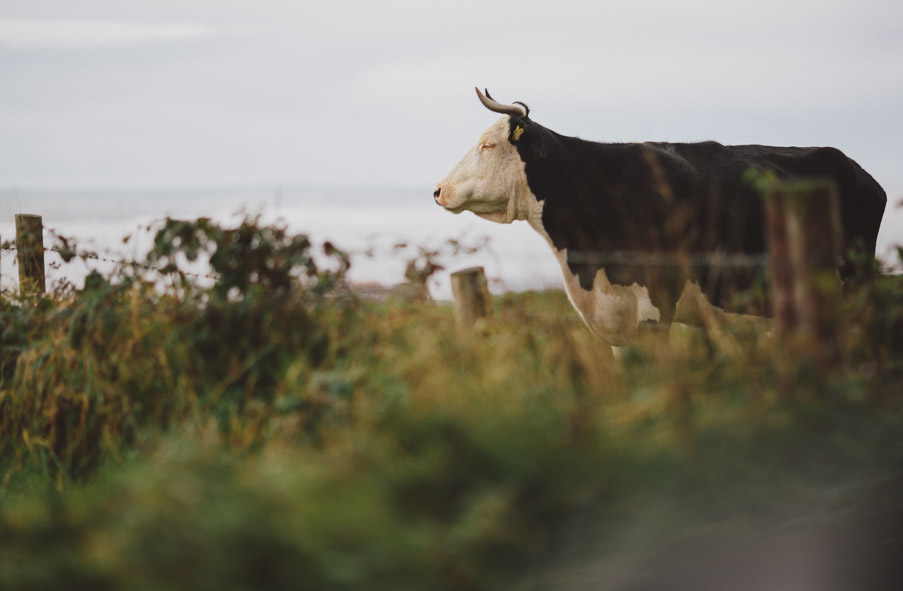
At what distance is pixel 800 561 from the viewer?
376cm

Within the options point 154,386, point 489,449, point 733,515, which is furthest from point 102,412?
point 733,515

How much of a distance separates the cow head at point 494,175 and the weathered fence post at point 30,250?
3.13 metres

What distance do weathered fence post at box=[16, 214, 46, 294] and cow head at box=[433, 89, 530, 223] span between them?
3131 mm

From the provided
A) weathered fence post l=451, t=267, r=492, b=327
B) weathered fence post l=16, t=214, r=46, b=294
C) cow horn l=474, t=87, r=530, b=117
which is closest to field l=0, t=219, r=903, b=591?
weathered fence post l=451, t=267, r=492, b=327

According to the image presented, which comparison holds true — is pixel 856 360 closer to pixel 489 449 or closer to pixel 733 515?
pixel 733 515

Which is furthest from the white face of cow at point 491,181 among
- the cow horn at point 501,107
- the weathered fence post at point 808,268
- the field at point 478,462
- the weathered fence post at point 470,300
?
the weathered fence post at point 808,268

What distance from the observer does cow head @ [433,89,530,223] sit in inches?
270

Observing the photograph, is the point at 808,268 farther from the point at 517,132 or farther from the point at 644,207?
the point at 517,132

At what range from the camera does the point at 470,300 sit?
5.13 meters

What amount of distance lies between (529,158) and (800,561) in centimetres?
372

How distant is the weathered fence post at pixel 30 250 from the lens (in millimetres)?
7855

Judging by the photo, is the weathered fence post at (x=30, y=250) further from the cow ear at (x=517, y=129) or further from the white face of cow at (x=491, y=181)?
the cow ear at (x=517, y=129)

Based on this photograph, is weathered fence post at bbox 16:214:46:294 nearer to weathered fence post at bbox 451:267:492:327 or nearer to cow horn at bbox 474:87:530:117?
cow horn at bbox 474:87:530:117

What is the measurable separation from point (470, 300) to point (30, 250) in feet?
13.9
